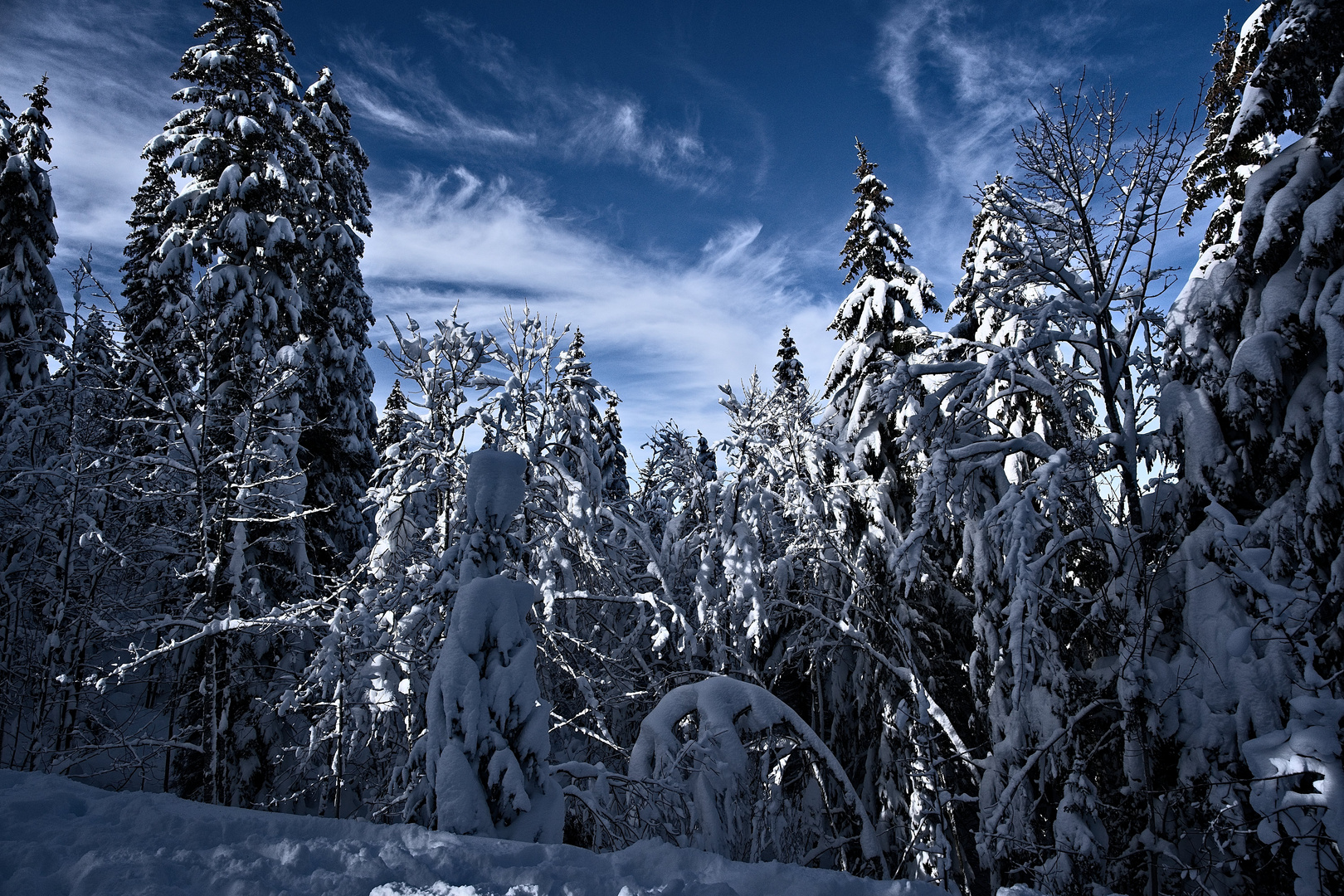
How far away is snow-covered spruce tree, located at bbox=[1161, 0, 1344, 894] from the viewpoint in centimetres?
496

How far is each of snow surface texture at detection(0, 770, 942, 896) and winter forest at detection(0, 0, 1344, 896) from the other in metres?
Answer: 1.26

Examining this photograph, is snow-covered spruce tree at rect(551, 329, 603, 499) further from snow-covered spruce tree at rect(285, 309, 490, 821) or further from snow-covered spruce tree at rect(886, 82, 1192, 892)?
snow-covered spruce tree at rect(886, 82, 1192, 892)

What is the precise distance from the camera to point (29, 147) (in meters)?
17.8

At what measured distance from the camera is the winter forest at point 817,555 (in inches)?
219

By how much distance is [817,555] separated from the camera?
1293 cm

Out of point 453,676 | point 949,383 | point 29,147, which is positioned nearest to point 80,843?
point 453,676

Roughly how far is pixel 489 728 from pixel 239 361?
9714mm

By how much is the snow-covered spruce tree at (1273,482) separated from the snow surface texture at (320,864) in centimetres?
393

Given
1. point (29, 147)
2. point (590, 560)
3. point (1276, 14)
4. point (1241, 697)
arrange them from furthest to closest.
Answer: point (29, 147) → point (590, 560) → point (1276, 14) → point (1241, 697)

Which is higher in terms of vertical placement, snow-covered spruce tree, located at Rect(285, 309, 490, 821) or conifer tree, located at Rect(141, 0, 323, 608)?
conifer tree, located at Rect(141, 0, 323, 608)

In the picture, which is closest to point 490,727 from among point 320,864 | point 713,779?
point 320,864

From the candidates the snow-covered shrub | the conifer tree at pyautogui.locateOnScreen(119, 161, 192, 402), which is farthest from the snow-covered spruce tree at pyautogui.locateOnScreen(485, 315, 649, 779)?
the conifer tree at pyautogui.locateOnScreen(119, 161, 192, 402)

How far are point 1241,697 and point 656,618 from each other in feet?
21.1

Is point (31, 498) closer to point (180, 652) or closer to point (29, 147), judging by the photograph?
point (180, 652)
